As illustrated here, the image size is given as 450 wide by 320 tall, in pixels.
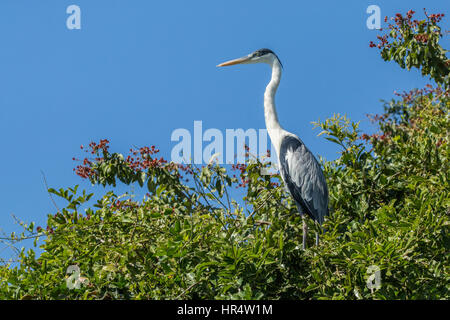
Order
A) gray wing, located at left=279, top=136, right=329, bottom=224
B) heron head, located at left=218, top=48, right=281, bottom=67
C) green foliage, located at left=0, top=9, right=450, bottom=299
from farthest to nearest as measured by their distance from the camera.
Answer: heron head, located at left=218, top=48, right=281, bottom=67 → gray wing, located at left=279, top=136, right=329, bottom=224 → green foliage, located at left=0, top=9, right=450, bottom=299

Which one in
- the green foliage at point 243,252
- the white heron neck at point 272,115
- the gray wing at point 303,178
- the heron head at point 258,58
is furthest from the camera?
the heron head at point 258,58

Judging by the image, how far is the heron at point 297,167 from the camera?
6117 millimetres

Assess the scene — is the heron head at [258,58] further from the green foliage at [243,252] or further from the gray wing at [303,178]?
the green foliage at [243,252]

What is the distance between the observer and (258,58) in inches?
306

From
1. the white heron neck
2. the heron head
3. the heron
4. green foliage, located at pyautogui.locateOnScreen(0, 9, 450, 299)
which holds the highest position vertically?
the heron head

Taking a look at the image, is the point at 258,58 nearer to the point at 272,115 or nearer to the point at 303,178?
the point at 272,115

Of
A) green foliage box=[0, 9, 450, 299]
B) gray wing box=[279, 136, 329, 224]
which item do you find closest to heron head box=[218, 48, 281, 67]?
gray wing box=[279, 136, 329, 224]

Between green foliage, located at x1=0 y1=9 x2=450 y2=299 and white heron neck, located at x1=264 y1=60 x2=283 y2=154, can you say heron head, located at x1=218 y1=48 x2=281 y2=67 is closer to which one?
white heron neck, located at x1=264 y1=60 x2=283 y2=154

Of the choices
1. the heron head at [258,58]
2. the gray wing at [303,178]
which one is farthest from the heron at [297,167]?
the heron head at [258,58]

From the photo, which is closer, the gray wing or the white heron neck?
the gray wing

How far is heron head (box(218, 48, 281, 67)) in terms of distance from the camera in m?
7.60

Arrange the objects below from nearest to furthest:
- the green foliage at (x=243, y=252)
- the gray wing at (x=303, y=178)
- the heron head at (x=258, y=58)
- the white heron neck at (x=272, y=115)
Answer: the green foliage at (x=243, y=252) → the gray wing at (x=303, y=178) → the white heron neck at (x=272, y=115) → the heron head at (x=258, y=58)
